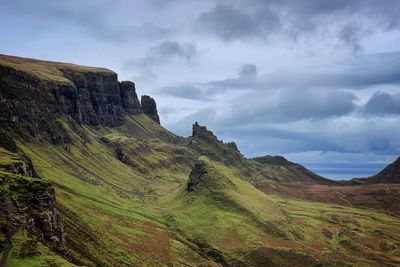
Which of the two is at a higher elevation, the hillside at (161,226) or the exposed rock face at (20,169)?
the exposed rock face at (20,169)

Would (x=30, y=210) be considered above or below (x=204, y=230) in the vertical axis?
above

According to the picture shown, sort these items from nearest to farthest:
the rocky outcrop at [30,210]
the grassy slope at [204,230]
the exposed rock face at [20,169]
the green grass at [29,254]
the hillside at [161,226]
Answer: the green grass at [29,254] < the rocky outcrop at [30,210] < the hillside at [161,226] < the exposed rock face at [20,169] < the grassy slope at [204,230]

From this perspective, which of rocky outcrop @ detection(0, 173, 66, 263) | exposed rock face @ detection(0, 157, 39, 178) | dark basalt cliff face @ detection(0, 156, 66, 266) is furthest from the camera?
exposed rock face @ detection(0, 157, 39, 178)

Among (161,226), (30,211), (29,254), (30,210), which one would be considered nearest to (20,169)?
(30,210)

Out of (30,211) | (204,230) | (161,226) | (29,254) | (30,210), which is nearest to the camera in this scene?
(29,254)

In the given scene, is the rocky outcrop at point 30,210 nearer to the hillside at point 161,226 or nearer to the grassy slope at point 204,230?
the hillside at point 161,226

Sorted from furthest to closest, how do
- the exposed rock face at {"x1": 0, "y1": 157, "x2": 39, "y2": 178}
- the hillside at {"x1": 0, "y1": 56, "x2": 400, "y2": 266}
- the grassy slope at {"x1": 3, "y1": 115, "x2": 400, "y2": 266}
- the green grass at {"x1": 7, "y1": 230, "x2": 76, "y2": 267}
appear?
the grassy slope at {"x1": 3, "y1": 115, "x2": 400, "y2": 266}, the exposed rock face at {"x1": 0, "y1": 157, "x2": 39, "y2": 178}, the hillside at {"x1": 0, "y1": 56, "x2": 400, "y2": 266}, the green grass at {"x1": 7, "y1": 230, "x2": 76, "y2": 267}

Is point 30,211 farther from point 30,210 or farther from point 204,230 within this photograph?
point 204,230

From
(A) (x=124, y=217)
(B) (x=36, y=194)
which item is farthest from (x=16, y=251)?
(A) (x=124, y=217)

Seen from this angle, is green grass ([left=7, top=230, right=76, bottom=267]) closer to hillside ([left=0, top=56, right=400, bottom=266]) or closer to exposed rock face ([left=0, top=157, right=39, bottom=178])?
hillside ([left=0, top=56, right=400, bottom=266])

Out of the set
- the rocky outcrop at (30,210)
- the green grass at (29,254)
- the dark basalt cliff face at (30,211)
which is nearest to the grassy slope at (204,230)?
the rocky outcrop at (30,210)

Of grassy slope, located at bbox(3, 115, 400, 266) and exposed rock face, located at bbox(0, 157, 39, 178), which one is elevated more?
exposed rock face, located at bbox(0, 157, 39, 178)

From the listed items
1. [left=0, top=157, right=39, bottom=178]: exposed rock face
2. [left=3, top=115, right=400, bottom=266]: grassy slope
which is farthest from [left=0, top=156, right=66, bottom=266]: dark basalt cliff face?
[left=0, top=157, right=39, bottom=178]: exposed rock face

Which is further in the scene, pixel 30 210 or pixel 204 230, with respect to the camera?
pixel 204 230
